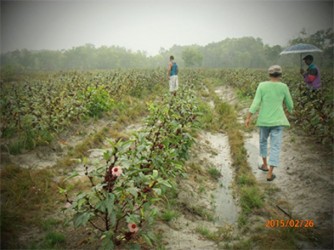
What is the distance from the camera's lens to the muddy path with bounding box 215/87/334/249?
347 centimetres

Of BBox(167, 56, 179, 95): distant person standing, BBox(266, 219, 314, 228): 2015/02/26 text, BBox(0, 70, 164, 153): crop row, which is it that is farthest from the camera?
BBox(167, 56, 179, 95): distant person standing

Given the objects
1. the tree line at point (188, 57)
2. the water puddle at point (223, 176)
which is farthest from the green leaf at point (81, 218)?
the tree line at point (188, 57)

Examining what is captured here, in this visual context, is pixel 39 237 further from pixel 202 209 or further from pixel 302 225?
pixel 302 225

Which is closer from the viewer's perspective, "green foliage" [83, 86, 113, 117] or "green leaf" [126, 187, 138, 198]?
"green leaf" [126, 187, 138, 198]

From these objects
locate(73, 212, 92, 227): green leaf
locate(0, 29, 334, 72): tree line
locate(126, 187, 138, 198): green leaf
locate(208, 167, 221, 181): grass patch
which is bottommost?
locate(208, 167, 221, 181): grass patch

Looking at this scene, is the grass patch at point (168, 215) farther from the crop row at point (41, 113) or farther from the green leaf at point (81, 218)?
the crop row at point (41, 113)

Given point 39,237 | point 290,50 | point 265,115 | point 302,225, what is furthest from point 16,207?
point 290,50

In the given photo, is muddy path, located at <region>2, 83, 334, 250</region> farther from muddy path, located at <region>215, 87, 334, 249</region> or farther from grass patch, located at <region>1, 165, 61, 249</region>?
grass patch, located at <region>1, 165, 61, 249</region>

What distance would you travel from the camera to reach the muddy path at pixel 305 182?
3.47 m

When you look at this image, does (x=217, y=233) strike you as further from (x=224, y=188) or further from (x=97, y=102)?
(x=97, y=102)

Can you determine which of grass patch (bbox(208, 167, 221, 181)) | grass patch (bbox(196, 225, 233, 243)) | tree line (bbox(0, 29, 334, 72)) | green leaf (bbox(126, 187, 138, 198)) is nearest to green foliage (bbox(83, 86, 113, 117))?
grass patch (bbox(208, 167, 221, 181))

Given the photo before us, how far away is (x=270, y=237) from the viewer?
3127 mm

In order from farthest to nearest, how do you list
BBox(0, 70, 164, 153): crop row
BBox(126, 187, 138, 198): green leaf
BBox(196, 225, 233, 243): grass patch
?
1. BBox(0, 70, 164, 153): crop row
2. BBox(196, 225, 233, 243): grass patch
3. BBox(126, 187, 138, 198): green leaf

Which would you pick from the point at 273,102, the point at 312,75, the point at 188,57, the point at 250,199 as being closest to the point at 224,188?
the point at 250,199
